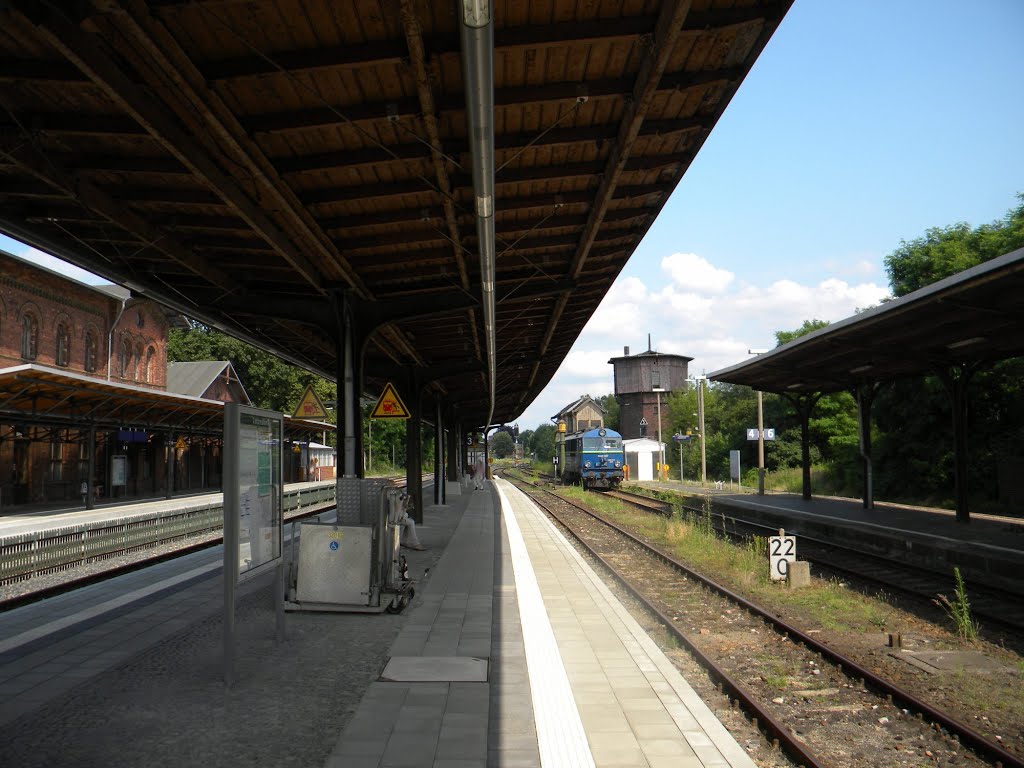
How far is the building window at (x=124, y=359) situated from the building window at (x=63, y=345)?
4384 millimetres

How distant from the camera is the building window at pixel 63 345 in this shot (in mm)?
31969

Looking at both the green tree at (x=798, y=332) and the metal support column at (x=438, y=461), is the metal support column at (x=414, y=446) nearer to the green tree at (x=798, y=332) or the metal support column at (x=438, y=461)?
the metal support column at (x=438, y=461)

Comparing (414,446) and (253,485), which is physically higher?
(414,446)

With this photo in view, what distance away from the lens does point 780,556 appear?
1193 centimetres

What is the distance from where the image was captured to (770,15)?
6.03 metres

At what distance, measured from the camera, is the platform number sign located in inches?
470

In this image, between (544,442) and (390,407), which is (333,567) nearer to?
(390,407)

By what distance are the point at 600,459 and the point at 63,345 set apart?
24.5 m

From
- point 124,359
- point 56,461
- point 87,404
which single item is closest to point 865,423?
point 87,404

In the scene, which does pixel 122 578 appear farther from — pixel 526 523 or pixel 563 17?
pixel 526 523

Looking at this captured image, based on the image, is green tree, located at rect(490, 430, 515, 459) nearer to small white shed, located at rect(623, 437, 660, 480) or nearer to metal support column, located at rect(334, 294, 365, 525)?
small white shed, located at rect(623, 437, 660, 480)

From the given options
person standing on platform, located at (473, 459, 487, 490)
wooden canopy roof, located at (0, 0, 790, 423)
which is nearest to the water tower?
person standing on platform, located at (473, 459, 487, 490)

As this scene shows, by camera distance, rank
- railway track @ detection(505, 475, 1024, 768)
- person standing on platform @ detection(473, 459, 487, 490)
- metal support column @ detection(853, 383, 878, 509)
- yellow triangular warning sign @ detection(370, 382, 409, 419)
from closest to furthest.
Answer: railway track @ detection(505, 475, 1024, 768)
yellow triangular warning sign @ detection(370, 382, 409, 419)
metal support column @ detection(853, 383, 878, 509)
person standing on platform @ detection(473, 459, 487, 490)

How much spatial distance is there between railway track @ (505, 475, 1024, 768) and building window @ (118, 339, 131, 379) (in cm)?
3209
